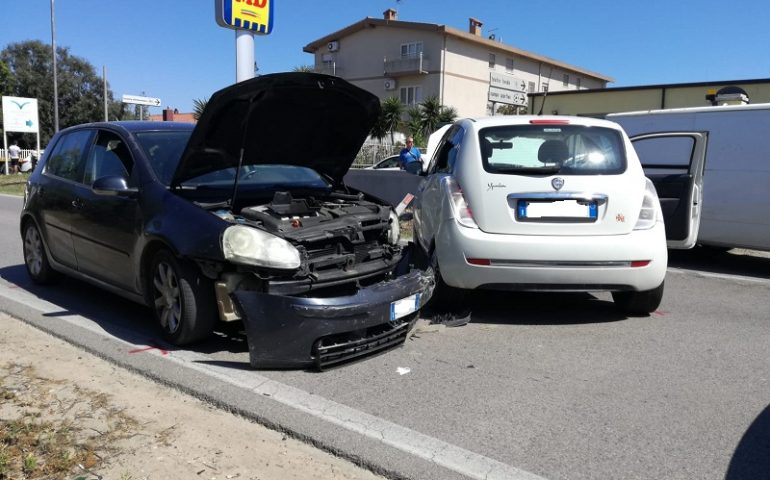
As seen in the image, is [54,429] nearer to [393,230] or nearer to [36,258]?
[393,230]

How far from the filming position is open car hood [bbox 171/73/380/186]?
13.7 feet

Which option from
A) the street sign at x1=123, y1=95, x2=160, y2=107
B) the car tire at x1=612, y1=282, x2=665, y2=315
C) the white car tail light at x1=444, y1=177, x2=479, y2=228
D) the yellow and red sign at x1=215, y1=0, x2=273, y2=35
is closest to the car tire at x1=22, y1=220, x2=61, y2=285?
the white car tail light at x1=444, y1=177, x2=479, y2=228

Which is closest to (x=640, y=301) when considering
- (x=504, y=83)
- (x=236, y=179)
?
(x=236, y=179)

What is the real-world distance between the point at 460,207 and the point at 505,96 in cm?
1324

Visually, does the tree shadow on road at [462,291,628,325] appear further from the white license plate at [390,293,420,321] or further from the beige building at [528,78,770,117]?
the beige building at [528,78,770,117]

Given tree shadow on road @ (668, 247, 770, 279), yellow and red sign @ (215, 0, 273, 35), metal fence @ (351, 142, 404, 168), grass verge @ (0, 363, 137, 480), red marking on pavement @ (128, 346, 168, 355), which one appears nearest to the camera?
grass verge @ (0, 363, 137, 480)

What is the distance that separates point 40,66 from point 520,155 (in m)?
73.0

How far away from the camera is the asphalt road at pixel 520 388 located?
292cm

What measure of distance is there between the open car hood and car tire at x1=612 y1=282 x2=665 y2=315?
2.66 m

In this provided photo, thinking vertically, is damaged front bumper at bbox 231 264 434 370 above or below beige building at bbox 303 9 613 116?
below

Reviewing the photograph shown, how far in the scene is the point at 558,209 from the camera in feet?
15.4

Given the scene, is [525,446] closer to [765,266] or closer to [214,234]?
[214,234]

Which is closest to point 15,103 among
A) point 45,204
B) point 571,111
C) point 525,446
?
point 571,111

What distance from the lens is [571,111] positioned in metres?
22.4
